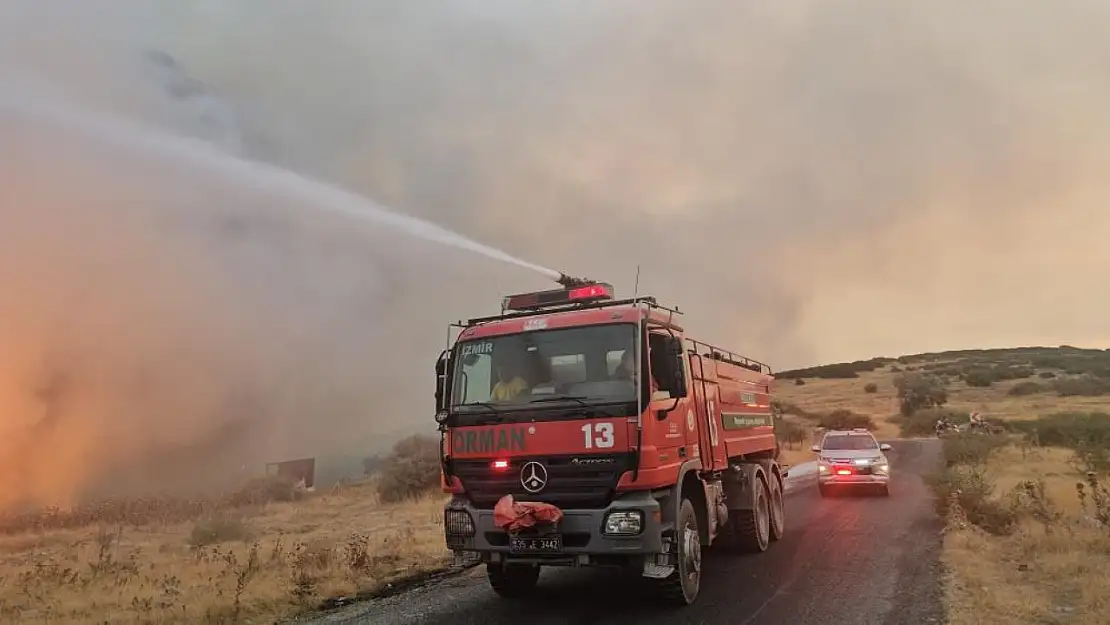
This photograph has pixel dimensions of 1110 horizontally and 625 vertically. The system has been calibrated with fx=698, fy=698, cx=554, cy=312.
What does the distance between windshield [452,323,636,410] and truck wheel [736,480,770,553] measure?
456cm

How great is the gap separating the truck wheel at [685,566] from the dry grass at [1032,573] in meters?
2.36

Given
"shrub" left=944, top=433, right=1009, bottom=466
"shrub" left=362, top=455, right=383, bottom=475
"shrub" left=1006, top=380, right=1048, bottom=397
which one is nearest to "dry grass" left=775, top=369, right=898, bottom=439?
"shrub" left=1006, top=380, right=1048, bottom=397

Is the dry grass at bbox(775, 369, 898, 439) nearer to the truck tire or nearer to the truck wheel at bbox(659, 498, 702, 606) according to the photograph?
the truck tire

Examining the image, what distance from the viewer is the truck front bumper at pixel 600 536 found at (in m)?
6.37

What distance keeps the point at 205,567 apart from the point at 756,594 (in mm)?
8199

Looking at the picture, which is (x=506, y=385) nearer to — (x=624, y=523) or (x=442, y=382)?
(x=442, y=382)

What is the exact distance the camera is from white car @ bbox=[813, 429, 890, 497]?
17906 mm

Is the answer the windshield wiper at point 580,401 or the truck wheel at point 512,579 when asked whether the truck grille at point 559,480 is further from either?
the truck wheel at point 512,579

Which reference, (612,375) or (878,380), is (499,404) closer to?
(612,375)

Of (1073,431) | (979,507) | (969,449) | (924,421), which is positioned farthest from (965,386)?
(979,507)

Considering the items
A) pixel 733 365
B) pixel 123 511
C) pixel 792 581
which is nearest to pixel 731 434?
pixel 733 365

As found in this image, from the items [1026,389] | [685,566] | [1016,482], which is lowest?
[1016,482]

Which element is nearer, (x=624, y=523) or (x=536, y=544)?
(x=624, y=523)

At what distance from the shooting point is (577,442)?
6.62 metres
